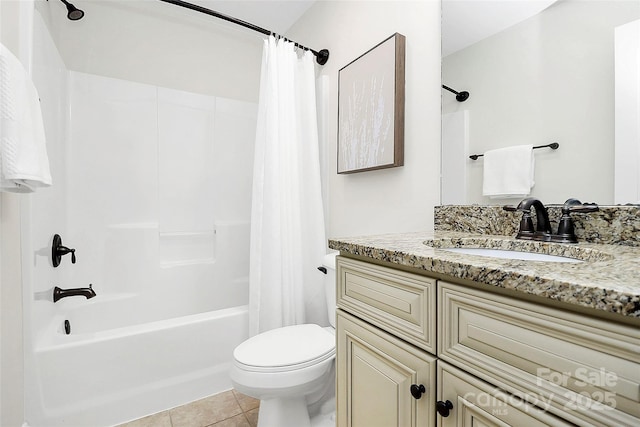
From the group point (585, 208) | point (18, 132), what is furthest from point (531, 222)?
point (18, 132)

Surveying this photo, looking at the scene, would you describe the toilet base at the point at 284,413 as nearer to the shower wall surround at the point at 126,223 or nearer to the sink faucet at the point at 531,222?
the shower wall surround at the point at 126,223

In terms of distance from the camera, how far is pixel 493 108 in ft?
3.61

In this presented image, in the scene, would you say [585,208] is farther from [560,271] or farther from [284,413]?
[284,413]

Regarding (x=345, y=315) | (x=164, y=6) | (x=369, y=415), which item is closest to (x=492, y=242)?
(x=345, y=315)

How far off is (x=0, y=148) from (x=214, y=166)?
4.81ft

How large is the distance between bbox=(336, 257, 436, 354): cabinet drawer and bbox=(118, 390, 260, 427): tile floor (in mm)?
1011

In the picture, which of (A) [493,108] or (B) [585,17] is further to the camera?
(A) [493,108]

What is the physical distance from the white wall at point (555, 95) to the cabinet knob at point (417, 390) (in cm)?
72

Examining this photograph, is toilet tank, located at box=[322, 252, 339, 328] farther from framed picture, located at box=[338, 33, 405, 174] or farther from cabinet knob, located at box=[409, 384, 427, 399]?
cabinet knob, located at box=[409, 384, 427, 399]

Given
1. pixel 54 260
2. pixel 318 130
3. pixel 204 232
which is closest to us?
pixel 54 260

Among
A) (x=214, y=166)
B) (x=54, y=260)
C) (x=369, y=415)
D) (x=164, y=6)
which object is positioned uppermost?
(x=164, y=6)

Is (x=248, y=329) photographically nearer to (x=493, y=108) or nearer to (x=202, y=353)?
(x=202, y=353)

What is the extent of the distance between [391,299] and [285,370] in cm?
64

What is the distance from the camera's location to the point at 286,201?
68.1 inches
